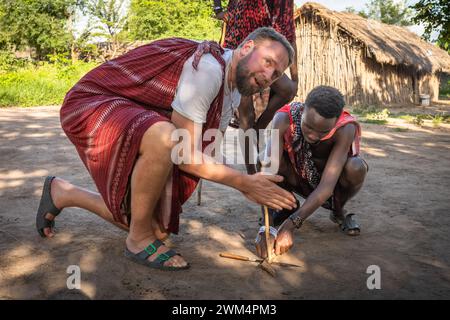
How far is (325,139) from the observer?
2.52 m

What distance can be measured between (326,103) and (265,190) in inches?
28.9

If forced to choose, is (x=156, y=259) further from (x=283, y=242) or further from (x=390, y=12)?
(x=390, y=12)

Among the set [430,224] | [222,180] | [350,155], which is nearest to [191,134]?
[222,180]

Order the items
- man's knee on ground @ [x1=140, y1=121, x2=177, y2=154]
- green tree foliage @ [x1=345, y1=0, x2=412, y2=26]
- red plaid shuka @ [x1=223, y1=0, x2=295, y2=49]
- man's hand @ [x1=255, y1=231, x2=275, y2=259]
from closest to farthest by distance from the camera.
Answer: man's knee on ground @ [x1=140, y1=121, x2=177, y2=154] → man's hand @ [x1=255, y1=231, x2=275, y2=259] → red plaid shuka @ [x1=223, y1=0, x2=295, y2=49] → green tree foliage @ [x1=345, y1=0, x2=412, y2=26]

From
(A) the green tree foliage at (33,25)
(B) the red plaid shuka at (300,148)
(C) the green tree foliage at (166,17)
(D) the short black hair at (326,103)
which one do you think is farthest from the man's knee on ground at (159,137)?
(A) the green tree foliage at (33,25)

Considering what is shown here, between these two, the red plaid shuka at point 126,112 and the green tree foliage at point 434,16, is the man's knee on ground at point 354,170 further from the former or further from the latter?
the green tree foliage at point 434,16

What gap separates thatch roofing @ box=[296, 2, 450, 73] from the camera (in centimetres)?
1256

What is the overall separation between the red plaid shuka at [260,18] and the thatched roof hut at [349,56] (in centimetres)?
1017

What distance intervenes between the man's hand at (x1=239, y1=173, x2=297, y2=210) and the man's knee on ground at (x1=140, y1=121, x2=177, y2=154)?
1.23 ft

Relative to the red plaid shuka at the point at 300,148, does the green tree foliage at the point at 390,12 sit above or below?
above

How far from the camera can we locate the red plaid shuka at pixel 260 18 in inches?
123

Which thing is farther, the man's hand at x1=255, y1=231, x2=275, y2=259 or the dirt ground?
the man's hand at x1=255, y1=231, x2=275, y2=259

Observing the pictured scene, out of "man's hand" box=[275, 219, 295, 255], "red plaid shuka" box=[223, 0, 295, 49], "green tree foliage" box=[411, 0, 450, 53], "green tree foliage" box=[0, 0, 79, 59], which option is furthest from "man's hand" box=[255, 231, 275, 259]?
"green tree foliage" box=[0, 0, 79, 59]

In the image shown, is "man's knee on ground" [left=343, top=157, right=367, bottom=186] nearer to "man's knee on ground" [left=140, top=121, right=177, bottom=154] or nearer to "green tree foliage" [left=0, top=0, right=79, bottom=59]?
"man's knee on ground" [left=140, top=121, right=177, bottom=154]
